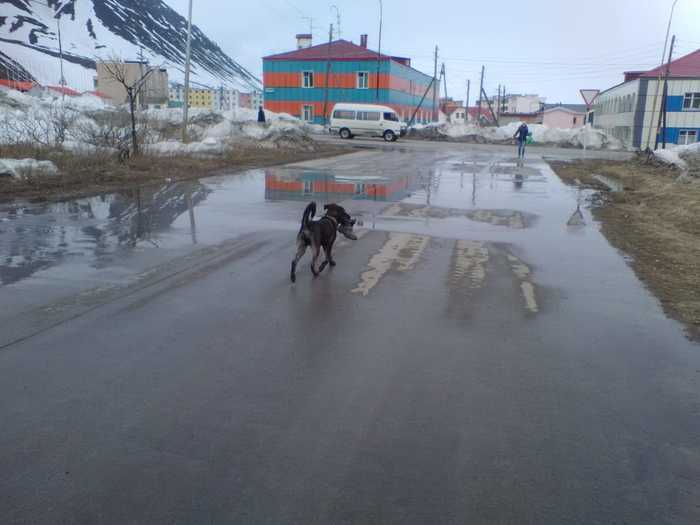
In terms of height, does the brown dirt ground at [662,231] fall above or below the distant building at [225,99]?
below

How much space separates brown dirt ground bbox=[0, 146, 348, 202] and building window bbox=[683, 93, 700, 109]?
135 ft

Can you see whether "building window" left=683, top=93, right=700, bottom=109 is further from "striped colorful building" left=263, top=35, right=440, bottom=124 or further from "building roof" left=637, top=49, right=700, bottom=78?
"striped colorful building" left=263, top=35, right=440, bottom=124

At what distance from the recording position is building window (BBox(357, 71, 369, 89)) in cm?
6115

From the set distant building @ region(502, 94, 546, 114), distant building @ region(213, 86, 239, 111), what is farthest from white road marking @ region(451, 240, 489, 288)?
distant building @ region(213, 86, 239, 111)

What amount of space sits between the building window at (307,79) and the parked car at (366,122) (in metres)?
17.2

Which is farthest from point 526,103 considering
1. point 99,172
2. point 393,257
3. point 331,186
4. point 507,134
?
point 393,257

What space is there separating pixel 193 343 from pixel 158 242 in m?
4.29

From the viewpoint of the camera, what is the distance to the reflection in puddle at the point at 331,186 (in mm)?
15099

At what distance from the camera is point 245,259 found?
27.0 feet

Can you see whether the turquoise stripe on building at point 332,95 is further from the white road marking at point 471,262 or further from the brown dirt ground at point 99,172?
the white road marking at point 471,262

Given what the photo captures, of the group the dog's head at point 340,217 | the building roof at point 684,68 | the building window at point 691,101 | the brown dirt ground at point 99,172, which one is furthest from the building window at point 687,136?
the dog's head at point 340,217

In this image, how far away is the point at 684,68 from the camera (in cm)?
5106

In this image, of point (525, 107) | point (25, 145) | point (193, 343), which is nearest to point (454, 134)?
point (25, 145)

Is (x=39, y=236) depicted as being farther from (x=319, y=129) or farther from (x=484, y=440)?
(x=319, y=129)
